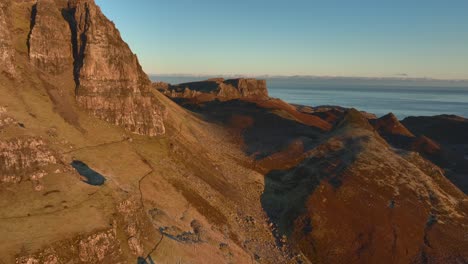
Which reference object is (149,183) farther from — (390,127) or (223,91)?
(223,91)

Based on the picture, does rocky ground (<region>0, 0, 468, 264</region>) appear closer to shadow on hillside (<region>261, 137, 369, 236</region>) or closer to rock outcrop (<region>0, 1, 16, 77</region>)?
rock outcrop (<region>0, 1, 16, 77</region>)

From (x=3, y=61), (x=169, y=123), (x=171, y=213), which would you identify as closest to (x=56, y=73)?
(x=3, y=61)

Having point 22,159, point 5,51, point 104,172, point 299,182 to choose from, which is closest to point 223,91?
point 299,182

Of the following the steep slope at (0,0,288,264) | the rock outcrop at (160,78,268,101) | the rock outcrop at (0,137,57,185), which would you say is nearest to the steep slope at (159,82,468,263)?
the steep slope at (0,0,288,264)

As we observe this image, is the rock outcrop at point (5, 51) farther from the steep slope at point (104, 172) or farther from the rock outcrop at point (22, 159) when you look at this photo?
the rock outcrop at point (22, 159)

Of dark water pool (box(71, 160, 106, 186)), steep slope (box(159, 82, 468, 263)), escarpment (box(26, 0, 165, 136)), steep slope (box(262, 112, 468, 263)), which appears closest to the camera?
dark water pool (box(71, 160, 106, 186))

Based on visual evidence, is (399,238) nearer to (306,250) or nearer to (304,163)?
(306,250)

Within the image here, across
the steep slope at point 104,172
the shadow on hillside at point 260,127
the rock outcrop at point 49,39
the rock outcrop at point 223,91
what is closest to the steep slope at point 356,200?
the shadow on hillside at point 260,127
